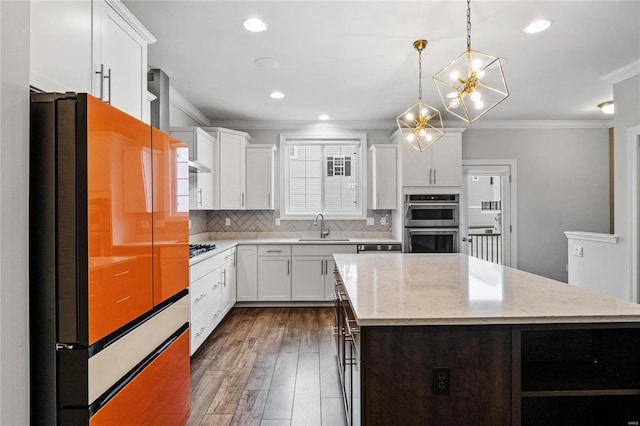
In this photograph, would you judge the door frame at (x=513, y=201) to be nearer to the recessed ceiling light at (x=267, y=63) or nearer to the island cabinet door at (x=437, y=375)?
the recessed ceiling light at (x=267, y=63)

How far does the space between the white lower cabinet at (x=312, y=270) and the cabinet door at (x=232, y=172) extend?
1027mm

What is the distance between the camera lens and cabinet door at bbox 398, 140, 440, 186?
4688mm

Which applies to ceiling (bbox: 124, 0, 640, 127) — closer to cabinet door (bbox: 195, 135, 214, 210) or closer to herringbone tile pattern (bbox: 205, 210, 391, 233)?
cabinet door (bbox: 195, 135, 214, 210)

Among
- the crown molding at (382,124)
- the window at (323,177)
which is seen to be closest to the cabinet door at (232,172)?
the crown molding at (382,124)

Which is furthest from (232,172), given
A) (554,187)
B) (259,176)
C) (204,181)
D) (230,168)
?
(554,187)

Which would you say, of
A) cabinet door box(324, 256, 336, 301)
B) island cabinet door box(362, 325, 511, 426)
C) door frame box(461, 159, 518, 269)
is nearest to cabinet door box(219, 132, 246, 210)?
cabinet door box(324, 256, 336, 301)

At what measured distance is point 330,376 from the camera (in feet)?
8.94

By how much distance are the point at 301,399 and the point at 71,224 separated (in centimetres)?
190

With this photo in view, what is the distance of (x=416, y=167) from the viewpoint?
4688 mm

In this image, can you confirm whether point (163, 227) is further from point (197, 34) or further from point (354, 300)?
point (197, 34)

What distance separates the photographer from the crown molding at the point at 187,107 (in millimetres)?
3926

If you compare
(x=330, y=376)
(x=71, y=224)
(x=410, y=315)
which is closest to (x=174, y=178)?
(x=71, y=224)

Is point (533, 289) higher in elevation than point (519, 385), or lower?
higher

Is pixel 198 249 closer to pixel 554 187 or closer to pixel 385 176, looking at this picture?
pixel 385 176
